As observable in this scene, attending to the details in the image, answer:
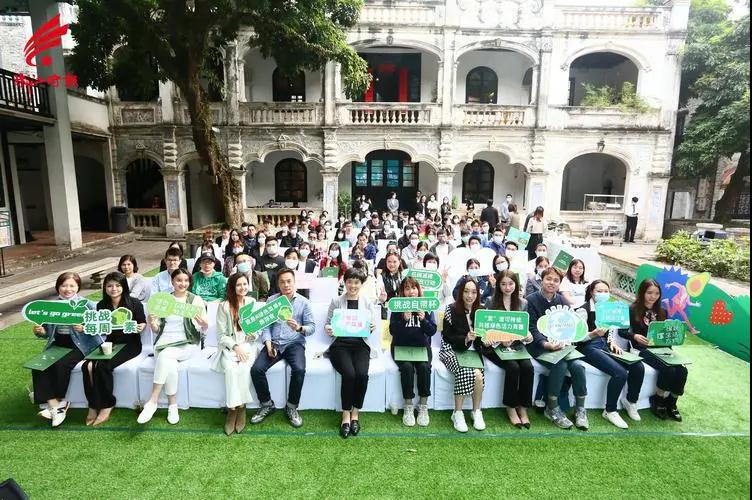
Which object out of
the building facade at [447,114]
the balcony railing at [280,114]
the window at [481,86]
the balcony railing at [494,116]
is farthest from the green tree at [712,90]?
the balcony railing at [280,114]

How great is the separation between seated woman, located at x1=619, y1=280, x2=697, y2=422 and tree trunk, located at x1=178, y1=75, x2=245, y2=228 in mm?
11133

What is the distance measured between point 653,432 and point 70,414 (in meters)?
5.82

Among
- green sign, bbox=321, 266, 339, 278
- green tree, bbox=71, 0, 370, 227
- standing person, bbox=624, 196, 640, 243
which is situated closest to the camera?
green sign, bbox=321, 266, 339, 278

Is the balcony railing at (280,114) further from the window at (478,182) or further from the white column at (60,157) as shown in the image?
the window at (478,182)

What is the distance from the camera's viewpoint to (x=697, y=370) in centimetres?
588

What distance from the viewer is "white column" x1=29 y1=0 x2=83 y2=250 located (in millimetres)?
12205

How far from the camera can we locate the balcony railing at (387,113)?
1625 cm

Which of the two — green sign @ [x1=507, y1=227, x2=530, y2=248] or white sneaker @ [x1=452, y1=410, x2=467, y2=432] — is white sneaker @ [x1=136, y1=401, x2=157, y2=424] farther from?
green sign @ [x1=507, y1=227, x2=530, y2=248]

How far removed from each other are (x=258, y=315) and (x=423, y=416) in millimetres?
1929

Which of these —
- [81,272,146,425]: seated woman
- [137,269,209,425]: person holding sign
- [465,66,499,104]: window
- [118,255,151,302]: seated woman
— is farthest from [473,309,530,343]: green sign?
[465,66,499,104]: window

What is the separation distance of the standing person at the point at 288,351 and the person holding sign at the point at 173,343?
0.73 metres

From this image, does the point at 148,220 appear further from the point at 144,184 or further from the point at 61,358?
the point at 61,358

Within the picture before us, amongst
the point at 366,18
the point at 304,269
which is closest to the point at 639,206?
the point at 366,18

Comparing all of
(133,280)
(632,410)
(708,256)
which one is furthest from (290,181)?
(632,410)
